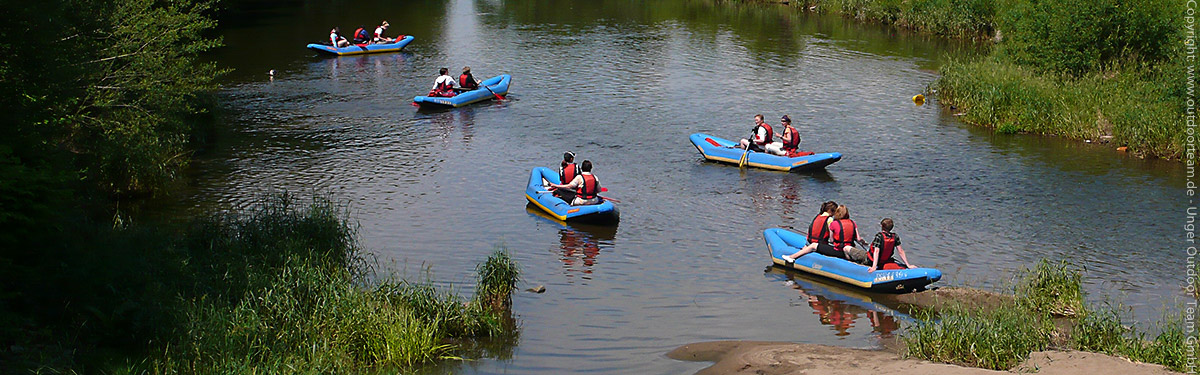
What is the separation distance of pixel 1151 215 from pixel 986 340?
9467mm

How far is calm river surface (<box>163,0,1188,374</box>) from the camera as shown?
13.3 meters

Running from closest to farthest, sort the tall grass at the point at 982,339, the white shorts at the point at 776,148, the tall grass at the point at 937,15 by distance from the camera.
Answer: the tall grass at the point at 982,339 < the white shorts at the point at 776,148 < the tall grass at the point at 937,15

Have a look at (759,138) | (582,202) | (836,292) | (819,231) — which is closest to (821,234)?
(819,231)

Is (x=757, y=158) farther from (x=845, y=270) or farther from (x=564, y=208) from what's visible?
(x=845, y=270)

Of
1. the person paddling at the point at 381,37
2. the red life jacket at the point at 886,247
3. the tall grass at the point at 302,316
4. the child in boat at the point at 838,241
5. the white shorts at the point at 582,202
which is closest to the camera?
the tall grass at the point at 302,316

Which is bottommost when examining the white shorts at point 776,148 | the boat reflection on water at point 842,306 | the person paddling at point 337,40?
the boat reflection on water at point 842,306

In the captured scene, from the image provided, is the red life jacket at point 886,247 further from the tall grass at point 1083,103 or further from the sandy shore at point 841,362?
the tall grass at point 1083,103

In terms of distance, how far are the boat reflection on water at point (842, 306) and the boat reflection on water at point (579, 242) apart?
8.81ft

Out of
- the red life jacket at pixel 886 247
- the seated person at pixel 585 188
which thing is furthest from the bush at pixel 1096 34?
the seated person at pixel 585 188

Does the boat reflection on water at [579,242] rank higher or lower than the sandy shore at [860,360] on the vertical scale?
lower

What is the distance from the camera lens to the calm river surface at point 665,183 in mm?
13312

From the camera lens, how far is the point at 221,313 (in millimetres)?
10094

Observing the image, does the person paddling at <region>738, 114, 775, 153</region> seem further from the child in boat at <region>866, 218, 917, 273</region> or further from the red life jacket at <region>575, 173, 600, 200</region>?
the child in boat at <region>866, 218, 917, 273</region>

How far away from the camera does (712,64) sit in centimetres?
3494
